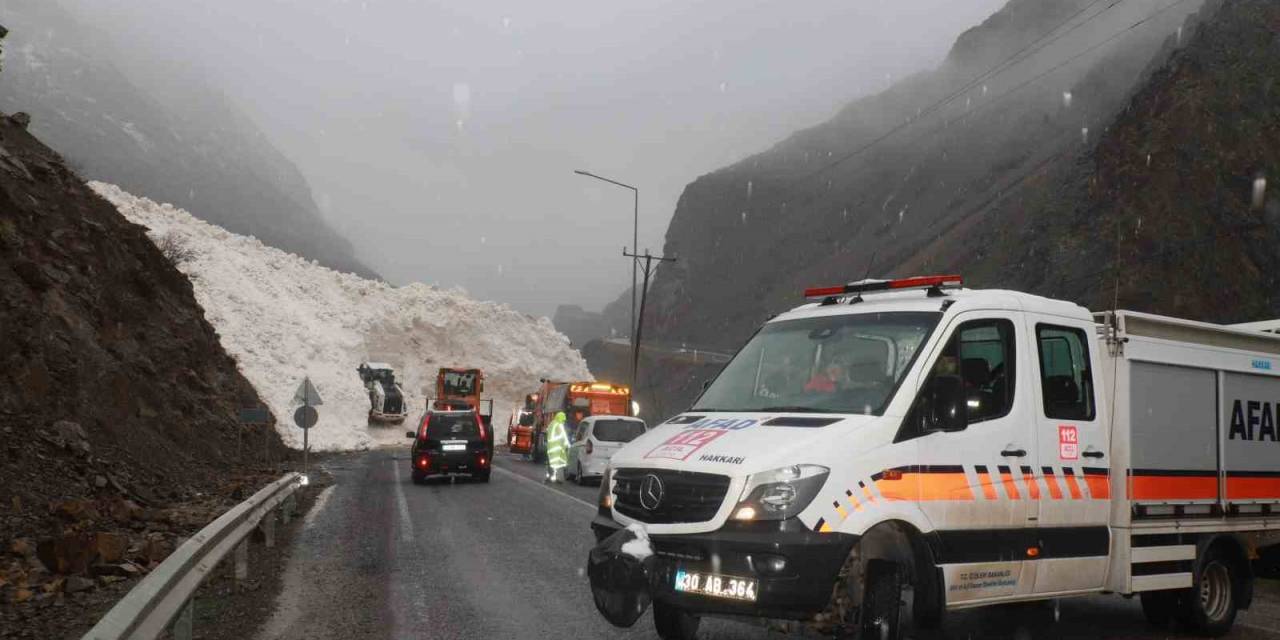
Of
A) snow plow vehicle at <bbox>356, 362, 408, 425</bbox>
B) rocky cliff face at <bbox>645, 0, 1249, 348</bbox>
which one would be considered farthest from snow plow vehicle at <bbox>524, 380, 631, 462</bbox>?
snow plow vehicle at <bbox>356, 362, 408, 425</bbox>

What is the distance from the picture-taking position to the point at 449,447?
21.0 metres

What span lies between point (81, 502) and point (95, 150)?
136578mm

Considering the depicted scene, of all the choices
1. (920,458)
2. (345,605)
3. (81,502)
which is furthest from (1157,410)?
(81,502)

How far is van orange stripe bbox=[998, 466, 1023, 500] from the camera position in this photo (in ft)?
19.8

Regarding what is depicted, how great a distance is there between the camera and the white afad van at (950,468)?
531 centimetres

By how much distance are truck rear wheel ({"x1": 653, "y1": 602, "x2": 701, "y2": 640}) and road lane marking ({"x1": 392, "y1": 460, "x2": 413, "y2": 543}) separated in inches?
237

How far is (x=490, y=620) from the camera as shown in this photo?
7.26 meters

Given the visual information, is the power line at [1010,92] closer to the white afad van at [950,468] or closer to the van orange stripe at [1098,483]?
the white afad van at [950,468]

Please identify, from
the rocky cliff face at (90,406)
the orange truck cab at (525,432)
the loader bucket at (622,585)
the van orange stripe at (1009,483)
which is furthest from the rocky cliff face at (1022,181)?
the orange truck cab at (525,432)

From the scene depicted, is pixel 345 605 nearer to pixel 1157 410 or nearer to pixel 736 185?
pixel 1157 410

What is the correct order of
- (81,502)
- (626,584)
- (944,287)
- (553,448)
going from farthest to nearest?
(553,448) < (81,502) < (944,287) < (626,584)

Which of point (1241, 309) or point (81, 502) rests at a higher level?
point (1241, 309)

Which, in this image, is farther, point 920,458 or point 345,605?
point 345,605

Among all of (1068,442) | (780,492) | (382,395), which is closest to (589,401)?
(382,395)
